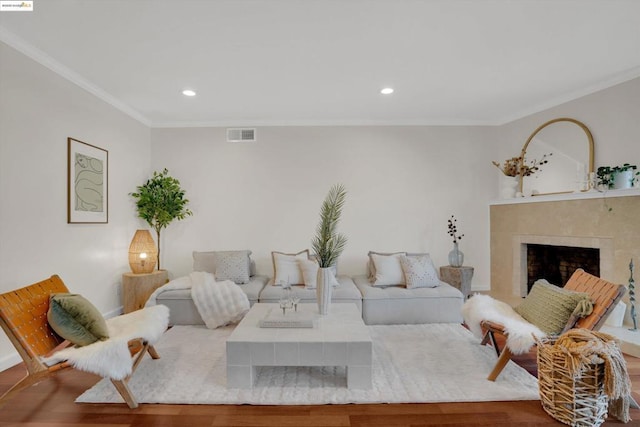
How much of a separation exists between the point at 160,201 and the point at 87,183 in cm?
94

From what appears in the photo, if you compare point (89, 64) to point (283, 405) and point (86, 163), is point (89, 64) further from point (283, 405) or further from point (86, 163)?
point (283, 405)

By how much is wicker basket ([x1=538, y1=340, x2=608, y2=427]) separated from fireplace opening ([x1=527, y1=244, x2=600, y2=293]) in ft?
8.11

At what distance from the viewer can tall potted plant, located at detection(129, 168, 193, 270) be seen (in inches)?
173

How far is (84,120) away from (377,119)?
3.53 meters

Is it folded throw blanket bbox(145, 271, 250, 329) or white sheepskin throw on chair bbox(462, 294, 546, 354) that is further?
folded throw blanket bbox(145, 271, 250, 329)

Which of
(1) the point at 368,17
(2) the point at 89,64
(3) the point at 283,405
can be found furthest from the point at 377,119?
(3) the point at 283,405

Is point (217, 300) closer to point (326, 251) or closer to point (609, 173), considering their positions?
point (326, 251)

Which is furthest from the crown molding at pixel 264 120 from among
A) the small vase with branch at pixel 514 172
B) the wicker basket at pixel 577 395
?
the wicker basket at pixel 577 395

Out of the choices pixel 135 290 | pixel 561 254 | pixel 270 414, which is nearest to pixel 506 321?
pixel 270 414

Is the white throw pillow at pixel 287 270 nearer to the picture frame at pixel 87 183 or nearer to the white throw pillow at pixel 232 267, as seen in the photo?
the white throw pillow at pixel 232 267

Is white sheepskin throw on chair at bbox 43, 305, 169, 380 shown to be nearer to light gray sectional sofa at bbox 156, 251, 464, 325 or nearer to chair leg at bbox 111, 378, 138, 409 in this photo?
chair leg at bbox 111, 378, 138, 409

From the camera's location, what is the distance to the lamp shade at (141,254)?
4066mm

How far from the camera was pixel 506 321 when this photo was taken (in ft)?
8.41

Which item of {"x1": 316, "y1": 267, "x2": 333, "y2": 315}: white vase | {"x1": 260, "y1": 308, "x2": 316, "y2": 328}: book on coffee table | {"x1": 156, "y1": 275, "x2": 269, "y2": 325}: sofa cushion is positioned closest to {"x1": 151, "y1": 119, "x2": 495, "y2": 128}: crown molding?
{"x1": 156, "y1": 275, "x2": 269, "y2": 325}: sofa cushion
